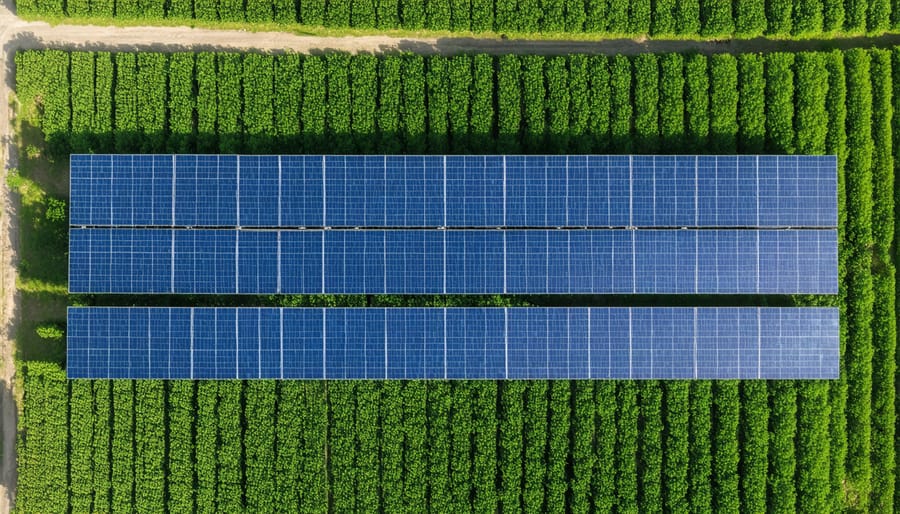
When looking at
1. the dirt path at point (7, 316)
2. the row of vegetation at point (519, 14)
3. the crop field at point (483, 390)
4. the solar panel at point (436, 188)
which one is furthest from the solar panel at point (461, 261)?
the row of vegetation at point (519, 14)

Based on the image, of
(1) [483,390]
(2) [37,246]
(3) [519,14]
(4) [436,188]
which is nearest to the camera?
(4) [436,188]

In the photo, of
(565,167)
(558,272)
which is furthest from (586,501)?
(565,167)

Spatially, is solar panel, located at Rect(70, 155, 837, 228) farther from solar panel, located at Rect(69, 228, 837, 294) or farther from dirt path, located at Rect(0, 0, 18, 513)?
dirt path, located at Rect(0, 0, 18, 513)

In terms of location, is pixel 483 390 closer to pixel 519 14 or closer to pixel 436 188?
pixel 436 188

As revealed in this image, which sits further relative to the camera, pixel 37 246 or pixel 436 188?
pixel 37 246

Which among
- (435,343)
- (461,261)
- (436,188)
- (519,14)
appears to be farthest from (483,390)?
(519,14)

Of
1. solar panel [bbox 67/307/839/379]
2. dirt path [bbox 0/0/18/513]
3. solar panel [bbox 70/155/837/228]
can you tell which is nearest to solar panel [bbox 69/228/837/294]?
solar panel [bbox 70/155/837/228]

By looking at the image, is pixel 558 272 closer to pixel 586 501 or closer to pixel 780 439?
pixel 586 501

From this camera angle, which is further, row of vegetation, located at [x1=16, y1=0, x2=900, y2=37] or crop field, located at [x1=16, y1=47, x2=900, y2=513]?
row of vegetation, located at [x1=16, y1=0, x2=900, y2=37]
